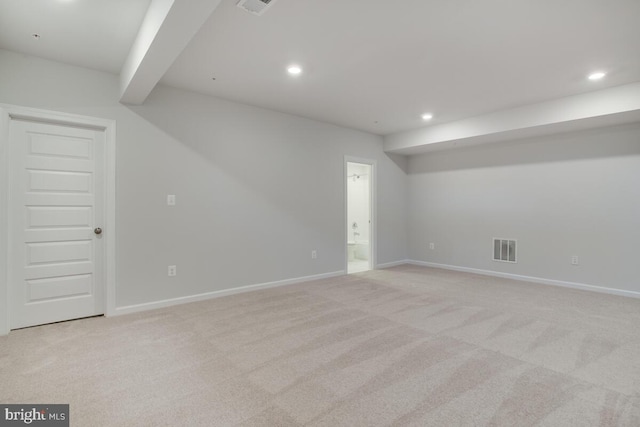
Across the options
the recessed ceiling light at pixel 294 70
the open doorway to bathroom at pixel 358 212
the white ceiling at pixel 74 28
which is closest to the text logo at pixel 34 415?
the white ceiling at pixel 74 28

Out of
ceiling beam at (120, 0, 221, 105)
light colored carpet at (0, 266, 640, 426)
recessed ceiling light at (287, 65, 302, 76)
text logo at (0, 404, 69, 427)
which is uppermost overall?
recessed ceiling light at (287, 65, 302, 76)

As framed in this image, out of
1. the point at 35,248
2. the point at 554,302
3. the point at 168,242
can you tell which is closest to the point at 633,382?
the point at 554,302

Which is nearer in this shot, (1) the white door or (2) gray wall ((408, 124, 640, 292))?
(1) the white door

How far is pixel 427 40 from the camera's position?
2635 millimetres

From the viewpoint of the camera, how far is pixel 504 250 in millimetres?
5262

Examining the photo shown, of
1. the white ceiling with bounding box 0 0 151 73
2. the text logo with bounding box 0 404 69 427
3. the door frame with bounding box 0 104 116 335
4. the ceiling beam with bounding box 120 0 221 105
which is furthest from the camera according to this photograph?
the door frame with bounding box 0 104 116 335

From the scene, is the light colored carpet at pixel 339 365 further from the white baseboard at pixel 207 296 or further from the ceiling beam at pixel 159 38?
the ceiling beam at pixel 159 38

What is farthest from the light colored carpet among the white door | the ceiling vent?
the ceiling vent

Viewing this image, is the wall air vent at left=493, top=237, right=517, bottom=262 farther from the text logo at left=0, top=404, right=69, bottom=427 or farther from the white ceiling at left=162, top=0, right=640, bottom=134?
the text logo at left=0, top=404, right=69, bottom=427

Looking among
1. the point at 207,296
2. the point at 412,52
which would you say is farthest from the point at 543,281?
the point at 207,296

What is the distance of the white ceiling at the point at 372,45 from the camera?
2.24m

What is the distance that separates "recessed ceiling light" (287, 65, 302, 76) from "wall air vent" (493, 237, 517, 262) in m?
4.32

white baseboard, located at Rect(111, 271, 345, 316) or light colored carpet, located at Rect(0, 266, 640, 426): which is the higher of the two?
white baseboard, located at Rect(111, 271, 345, 316)

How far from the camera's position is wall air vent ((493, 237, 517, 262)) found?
5164 mm
